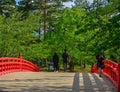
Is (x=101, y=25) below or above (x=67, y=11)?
below

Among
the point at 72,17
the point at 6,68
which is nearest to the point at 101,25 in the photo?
the point at 6,68

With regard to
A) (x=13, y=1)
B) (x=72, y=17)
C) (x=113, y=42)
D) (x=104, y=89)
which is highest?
(x=13, y=1)

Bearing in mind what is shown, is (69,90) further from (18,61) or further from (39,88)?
(18,61)

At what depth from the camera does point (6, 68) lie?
28438 millimetres

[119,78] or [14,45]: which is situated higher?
[14,45]

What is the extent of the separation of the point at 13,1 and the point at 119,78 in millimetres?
56977

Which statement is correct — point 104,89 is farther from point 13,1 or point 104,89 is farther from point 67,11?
point 13,1

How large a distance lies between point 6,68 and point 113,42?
1349 centimetres

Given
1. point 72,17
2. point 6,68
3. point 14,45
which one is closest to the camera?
point 6,68

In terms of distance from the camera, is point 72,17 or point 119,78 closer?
point 119,78

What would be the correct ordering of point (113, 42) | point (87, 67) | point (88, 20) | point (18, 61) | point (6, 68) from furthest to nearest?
point (87, 67) < point (18, 61) < point (6, 68) < point (88, 20) < point (113, 42)

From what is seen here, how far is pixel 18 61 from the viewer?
110ft

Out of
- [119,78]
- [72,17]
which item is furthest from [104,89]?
[72,17]

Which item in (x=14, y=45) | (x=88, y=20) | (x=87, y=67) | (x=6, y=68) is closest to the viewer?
(x=88, y=20)
